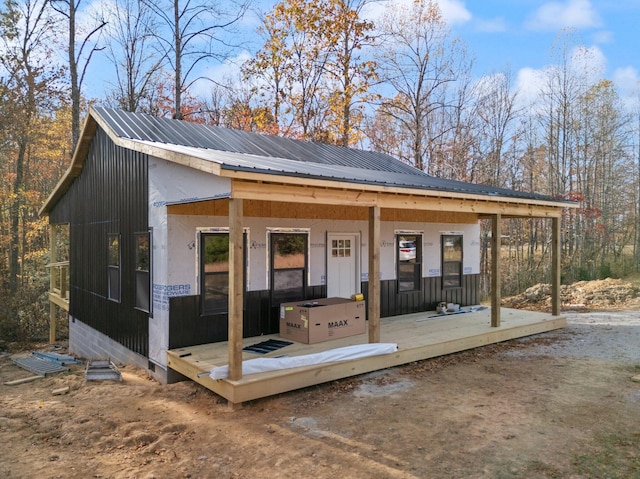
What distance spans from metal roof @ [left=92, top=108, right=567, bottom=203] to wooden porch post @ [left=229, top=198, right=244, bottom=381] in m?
1.30

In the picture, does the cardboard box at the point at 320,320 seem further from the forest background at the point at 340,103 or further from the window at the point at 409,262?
the forest background at the point at 340,103

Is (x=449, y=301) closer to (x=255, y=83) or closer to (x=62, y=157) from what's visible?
(x=255, y=83)

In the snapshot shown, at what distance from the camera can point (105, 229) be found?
29.8ft

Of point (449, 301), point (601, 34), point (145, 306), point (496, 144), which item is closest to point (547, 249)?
point (496, 144)

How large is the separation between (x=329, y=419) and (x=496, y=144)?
2082 cm

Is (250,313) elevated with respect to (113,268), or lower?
lower

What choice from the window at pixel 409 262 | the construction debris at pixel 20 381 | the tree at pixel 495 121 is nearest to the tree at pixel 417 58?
the tree at pixel 495 121

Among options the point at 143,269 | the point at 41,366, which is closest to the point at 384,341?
the point at 143,269

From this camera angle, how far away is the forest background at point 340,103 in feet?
57.6

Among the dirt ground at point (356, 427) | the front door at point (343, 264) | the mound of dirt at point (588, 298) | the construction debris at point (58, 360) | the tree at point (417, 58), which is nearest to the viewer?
the dirt ground at point (356, 427)

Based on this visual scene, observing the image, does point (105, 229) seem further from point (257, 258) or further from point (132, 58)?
point (132, 58)

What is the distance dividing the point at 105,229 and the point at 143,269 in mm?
2235

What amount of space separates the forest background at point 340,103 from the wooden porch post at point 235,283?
1235 cm

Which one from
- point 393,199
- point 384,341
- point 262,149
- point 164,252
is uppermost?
point 262,149
